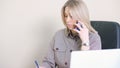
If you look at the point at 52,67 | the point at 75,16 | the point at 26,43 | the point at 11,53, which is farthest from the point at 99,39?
the point at 11,53

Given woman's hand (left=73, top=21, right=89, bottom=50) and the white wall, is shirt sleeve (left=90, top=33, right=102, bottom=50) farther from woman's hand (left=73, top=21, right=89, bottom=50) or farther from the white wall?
the white wall

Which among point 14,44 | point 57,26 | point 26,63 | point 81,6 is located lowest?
point 26,63

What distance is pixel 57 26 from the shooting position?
1.81m

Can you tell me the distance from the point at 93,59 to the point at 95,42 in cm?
56

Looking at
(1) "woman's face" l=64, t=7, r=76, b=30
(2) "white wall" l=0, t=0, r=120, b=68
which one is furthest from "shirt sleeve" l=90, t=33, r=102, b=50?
(2) "white wall" l=0, t=0, r=120, b=68

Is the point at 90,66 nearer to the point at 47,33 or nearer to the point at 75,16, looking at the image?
the point at 75,16

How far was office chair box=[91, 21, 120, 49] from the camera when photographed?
4.57 feet

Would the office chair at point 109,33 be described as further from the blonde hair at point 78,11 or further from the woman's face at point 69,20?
the woman's face at point 69,20

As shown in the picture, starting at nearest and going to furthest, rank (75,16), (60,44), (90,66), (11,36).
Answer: (90,66) < (75,16) < (60,44) < (11,36)

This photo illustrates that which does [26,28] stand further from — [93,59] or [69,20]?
[93,59]

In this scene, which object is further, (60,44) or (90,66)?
(60,44)

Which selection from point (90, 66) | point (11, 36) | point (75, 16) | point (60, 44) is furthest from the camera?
point (11, 36)

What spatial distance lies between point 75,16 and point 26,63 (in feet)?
2.32

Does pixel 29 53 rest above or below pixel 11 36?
below
